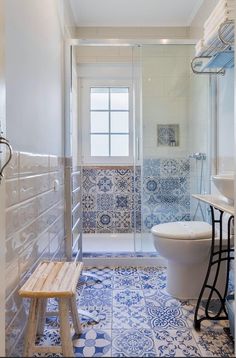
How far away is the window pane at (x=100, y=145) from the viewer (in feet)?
12.0

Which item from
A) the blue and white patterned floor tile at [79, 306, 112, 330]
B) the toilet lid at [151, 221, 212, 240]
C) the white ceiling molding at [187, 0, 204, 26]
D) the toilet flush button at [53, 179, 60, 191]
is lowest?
the blue and white patterned floor tile at [79, 306, 112, 330]

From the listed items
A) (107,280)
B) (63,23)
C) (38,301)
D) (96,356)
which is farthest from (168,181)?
(96,356)

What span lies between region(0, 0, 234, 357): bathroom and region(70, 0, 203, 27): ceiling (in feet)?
0.10

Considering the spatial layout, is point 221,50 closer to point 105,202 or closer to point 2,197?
point 2,197

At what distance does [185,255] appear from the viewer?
2.04 metres

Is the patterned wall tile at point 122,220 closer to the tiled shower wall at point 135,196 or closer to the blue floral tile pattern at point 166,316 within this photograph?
the tiled shower wall at point 135,196

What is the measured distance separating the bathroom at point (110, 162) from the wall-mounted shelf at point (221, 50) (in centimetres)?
13

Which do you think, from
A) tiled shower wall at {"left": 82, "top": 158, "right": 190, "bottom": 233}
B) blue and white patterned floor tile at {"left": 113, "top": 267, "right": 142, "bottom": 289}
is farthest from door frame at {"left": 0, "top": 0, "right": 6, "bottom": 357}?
tiled shower wall at {"left": 82, "top": 158, "right": 190, "bottom": 233}

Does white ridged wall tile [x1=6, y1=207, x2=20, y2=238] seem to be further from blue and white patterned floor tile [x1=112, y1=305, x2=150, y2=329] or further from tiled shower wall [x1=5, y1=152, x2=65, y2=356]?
blue and white patterned floor tile [x1=112, y1=305, x2=150, y2=329]

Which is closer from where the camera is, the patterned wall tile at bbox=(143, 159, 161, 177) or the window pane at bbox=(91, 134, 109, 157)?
the patterned wall tile at bbox=(143, 159, 161, 177)

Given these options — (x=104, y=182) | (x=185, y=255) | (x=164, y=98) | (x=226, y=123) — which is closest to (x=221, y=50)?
(x=226, y=123)

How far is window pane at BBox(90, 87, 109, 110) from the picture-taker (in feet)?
11.8

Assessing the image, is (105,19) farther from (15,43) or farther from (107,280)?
(107,280)

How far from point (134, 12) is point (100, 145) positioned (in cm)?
139
